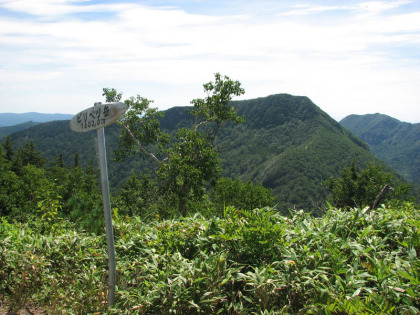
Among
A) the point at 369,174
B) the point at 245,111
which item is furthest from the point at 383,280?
the point at 245,111

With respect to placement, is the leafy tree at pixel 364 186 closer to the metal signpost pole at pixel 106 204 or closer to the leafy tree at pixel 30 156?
the metal signpost pole at pixel 106 204

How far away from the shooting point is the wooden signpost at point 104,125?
106 inches

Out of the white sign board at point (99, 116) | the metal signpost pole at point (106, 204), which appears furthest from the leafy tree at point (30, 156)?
the metal signpost pole at point (106, 204)

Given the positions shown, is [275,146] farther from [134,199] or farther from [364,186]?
[134,199]

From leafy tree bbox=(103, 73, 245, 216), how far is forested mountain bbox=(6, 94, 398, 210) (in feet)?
159

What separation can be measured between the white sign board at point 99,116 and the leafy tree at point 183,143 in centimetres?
802

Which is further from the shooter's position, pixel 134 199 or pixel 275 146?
pixel 275 146

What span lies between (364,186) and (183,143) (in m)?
18.2

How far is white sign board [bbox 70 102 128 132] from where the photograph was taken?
2676 mm

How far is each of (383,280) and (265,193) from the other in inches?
890

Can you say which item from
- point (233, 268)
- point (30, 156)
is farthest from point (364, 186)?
point (30, 156)

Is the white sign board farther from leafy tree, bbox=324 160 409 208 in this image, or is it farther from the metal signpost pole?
leafy tree, bbox=324 160 409 208

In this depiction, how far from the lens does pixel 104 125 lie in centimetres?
271

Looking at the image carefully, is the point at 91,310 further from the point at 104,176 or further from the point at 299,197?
the point at 299,197
